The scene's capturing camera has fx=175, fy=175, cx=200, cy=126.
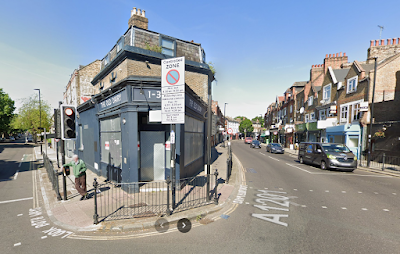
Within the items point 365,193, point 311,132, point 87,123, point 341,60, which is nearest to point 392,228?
point 365,193

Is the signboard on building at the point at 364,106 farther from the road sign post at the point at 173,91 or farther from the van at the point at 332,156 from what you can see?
the road sign post at the point at 173,91

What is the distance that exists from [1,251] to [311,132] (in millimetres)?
33595

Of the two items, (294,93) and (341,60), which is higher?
(341,60)

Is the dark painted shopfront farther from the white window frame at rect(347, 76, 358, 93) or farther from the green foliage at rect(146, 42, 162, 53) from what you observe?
the white window frame at rect(347, 76, 358, 93)

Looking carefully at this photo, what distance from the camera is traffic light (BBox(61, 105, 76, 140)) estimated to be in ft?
23.5

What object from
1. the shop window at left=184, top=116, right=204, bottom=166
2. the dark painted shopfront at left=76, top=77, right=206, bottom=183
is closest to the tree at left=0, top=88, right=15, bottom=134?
the dark painted shopfront at left=76, top=77, right=206, bottom=183

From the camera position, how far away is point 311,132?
2862cm

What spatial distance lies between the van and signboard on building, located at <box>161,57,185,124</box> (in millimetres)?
12879

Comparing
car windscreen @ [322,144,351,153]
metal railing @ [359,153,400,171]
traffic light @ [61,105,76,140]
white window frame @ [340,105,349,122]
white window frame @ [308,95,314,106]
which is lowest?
metal railing @ [359,153,400,171]

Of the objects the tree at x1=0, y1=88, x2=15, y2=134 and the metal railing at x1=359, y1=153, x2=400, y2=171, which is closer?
the metal railing at x1=359, y1=153, x2=400, y2=171

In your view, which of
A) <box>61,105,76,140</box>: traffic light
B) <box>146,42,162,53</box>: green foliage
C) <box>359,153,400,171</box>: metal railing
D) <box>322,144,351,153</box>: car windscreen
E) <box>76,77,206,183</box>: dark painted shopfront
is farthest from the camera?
<box>359,153,400,171</box>: metal railing

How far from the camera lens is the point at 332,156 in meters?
12.9

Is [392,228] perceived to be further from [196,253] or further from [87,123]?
[87,123]

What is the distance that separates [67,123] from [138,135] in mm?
2839
